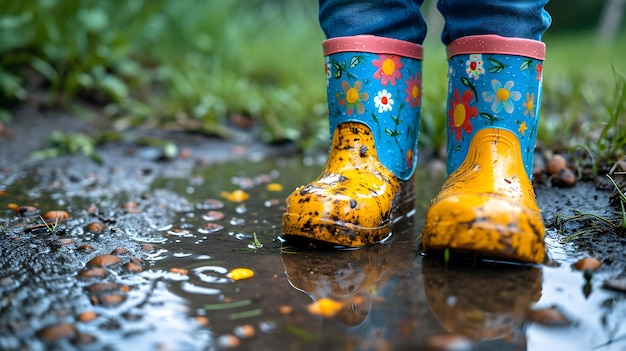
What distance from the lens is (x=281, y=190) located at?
1.84m

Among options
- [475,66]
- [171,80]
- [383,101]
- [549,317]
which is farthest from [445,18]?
[171,80]

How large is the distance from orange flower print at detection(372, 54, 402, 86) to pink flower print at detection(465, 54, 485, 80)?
0.64ft

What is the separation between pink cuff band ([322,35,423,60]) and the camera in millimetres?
1305

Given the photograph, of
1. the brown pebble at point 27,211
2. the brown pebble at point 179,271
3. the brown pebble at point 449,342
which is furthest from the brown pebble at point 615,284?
the brown pebble at point 27,211

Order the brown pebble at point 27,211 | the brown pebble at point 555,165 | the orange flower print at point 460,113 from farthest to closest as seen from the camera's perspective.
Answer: the brown pebble at point 555,165
the brown pebble at point 27,211
the orange flower print at point 460,113

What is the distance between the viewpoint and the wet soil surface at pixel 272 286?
0.80 meters

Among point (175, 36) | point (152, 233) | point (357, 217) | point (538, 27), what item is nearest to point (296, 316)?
point (357, 217)

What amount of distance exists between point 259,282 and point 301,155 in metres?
1.51

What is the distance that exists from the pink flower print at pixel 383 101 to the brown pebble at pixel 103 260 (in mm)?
716

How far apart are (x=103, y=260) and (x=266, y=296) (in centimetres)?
36

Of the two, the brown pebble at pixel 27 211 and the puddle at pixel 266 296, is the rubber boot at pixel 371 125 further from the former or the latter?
the brown pebble at pixel 27 211

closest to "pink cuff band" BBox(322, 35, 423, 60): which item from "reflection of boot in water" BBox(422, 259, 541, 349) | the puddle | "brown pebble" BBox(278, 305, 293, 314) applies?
the puddle

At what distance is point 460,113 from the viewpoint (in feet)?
4.11

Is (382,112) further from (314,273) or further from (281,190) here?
(281,190)
